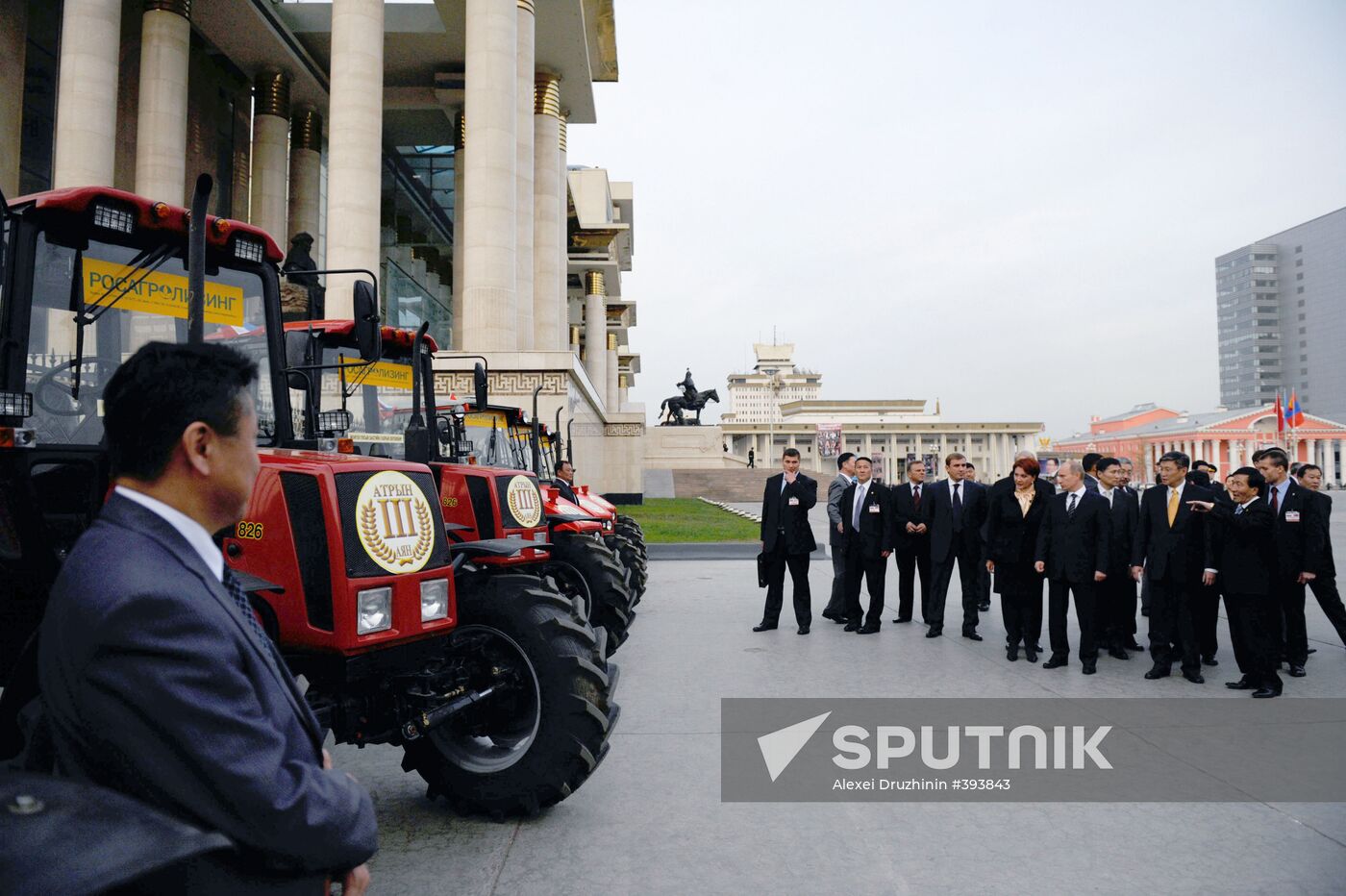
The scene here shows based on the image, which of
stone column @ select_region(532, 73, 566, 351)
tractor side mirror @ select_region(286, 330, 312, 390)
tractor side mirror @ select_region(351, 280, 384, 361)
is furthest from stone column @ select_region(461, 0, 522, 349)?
tractor side mirror @ select_region(351, 280, 384, 361)

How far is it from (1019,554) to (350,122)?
17020 millimetres

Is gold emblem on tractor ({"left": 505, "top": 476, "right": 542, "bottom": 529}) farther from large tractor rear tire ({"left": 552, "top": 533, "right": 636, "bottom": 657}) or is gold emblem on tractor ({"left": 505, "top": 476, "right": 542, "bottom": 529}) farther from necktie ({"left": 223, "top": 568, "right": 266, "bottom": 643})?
necktie ({"left": 223, "top": 568, "right": 266, "bottom": 643})

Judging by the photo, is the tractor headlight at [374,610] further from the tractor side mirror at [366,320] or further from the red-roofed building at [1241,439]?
the red-roofed building at [1241,439]

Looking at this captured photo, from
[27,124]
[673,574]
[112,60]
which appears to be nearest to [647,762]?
[673,574]

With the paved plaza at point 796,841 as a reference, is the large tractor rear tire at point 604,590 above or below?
above

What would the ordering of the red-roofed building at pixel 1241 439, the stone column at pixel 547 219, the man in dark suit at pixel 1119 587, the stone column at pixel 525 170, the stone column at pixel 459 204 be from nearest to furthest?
the man in dark suit at pixel 1119 587
the stone column at pixel 525 170
the stone column at pixel 547 219
the stone column at pixel 459 204
the red-roofed building at pixel 1241 439

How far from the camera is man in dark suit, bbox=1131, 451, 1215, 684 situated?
24.1 ft

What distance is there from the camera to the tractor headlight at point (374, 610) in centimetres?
348

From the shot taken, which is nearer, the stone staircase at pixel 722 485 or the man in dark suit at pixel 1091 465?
the man in dark suit at pixel 1091 465

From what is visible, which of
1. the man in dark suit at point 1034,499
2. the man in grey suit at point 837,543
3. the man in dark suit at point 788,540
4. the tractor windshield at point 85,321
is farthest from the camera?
the man in grey suit at point 837,543

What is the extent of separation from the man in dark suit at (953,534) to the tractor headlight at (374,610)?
7.05m

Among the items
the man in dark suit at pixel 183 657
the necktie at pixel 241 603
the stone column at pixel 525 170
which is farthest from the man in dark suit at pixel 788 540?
the stone column at pixel 525 170

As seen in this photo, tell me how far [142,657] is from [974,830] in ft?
12.7

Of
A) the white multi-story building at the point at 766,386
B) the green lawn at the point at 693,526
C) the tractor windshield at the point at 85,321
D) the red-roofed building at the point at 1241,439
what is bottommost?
the green lawn at the point at 693,526
